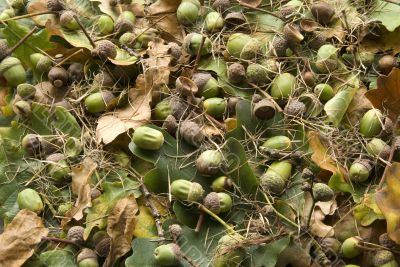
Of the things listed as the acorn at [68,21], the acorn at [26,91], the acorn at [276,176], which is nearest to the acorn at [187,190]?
the acorn at [276,176]

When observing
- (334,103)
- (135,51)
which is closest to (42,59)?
(135,51)

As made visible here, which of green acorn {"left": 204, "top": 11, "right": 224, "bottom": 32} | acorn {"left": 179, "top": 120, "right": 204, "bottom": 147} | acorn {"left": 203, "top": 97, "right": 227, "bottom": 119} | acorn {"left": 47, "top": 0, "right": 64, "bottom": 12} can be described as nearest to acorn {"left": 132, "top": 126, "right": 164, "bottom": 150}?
acorn {"left": 179, "top": 120, "right": 204, "bottom": 147}

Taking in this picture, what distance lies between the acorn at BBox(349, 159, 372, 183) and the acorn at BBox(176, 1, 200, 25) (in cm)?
61

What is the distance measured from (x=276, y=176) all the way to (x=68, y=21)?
28.3 inches

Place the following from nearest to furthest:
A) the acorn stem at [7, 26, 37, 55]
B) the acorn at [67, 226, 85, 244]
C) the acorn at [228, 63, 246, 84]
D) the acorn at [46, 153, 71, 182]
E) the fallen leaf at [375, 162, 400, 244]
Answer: the fallen leaf at [375, 162, 400, 244] → the acorn at [67, 226, 85, 244] → the acorn at [46, 153, 71, 182] → the acorn at [228, 63, 246, 84] → the acorn stem at [7, 26, 37, 55]

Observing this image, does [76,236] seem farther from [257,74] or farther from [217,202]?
[257,74]

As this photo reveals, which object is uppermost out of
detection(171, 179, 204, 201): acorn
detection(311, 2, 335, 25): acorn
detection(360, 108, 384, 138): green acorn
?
detection(311, 2, 335, 25): acorn

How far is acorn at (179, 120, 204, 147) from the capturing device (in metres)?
1.43

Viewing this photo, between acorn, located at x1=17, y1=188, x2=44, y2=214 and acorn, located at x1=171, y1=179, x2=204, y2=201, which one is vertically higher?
acorn, located at x1=171, y1=179, x2=204, y2=201

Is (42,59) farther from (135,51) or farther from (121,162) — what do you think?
(121,162)

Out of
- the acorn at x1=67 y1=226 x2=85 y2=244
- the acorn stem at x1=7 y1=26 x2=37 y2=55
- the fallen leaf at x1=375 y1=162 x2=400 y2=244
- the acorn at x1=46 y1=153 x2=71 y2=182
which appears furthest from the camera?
the acorn stem at x1=7 y1=26 x2=37 y2=55

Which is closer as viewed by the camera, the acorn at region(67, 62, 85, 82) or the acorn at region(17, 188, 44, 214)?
the acorn at region(17, 188, 44, 214)

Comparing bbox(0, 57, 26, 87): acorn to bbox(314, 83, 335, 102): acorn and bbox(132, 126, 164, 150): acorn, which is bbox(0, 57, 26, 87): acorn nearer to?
bbox(132, 126, 164, 150): acorn

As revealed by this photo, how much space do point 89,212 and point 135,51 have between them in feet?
1.59
